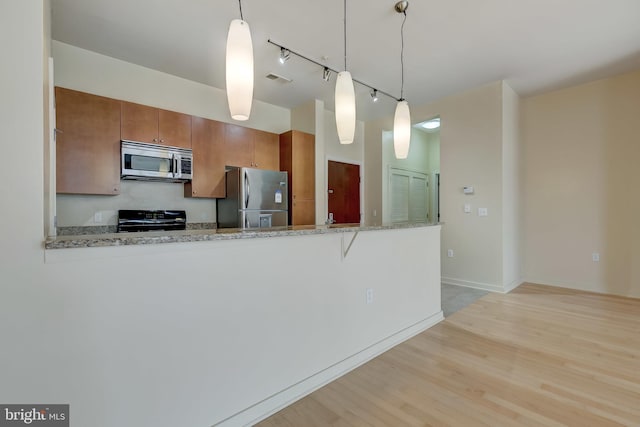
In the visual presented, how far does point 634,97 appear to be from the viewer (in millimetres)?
3637

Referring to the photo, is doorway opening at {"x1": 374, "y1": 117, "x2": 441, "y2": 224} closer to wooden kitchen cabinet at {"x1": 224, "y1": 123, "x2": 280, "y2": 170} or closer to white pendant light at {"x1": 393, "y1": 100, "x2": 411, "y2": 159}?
wooden kitchen cabinet at {"x1": 224, "y1": 123, "x2": 280, "y2": 170}

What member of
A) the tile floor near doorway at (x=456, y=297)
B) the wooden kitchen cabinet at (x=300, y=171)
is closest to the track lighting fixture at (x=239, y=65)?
the wooden kitchen cabinet at (x=300, y=171)

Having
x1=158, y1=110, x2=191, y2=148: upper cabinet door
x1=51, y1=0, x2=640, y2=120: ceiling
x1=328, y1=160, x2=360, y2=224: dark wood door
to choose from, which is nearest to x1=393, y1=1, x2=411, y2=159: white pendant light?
x1=51, y1=0, x2=640, y2=120: ceiling

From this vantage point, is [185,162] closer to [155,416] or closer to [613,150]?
[155,416]

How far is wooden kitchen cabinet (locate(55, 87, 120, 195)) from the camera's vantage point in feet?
8.93

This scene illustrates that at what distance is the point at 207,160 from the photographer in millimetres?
3646

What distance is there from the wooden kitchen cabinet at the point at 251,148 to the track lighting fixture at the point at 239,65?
7.94 ft

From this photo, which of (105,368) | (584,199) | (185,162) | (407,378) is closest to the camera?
(105,368)

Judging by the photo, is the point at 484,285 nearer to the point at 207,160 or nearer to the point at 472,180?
the point at 472,180

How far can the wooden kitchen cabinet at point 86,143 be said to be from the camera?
107 inches

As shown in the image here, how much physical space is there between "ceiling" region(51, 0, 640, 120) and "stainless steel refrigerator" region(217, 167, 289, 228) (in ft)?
4.08

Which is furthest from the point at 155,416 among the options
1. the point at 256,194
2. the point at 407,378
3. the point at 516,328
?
the point at 516,328

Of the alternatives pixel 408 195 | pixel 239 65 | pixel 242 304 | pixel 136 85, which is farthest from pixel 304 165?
pixel 242 304

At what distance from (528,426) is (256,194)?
3233 mm
